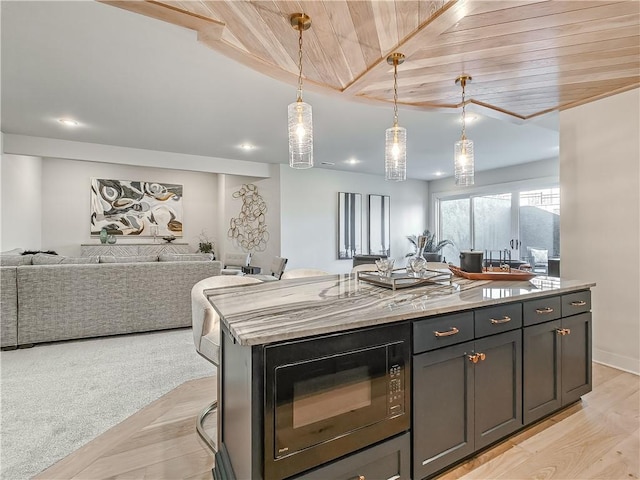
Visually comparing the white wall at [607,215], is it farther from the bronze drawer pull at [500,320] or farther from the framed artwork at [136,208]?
the framed artwork at [136,208]

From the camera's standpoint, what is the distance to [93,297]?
3697 millimetres

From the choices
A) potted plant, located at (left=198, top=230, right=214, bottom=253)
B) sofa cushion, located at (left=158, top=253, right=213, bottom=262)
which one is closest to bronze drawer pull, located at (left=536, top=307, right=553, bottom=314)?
sofa cushion, located at (left=158, top=253, right=213, bottom=262)

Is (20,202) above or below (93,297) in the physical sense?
above

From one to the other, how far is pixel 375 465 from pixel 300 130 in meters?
1.83

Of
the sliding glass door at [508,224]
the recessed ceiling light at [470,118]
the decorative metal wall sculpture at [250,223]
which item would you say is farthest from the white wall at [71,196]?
the sliding glass door at [508,224]

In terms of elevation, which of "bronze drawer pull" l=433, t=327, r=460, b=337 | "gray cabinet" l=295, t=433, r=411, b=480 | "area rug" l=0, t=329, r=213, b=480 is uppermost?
"bronze drawer pull" l=433, t=327, r=460, b=337

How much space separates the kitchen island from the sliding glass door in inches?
162

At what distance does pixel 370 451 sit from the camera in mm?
1273

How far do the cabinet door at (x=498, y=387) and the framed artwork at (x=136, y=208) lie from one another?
299 inches

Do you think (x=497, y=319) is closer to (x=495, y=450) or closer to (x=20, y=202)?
(x=495, y=450)

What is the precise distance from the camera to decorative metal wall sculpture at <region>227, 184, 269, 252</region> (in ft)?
23.0

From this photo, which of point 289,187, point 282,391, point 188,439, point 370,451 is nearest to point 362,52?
point 282,391

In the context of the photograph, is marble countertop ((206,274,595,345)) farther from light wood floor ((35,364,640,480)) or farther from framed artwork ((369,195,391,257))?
framed artwork ((369,195,391,257))

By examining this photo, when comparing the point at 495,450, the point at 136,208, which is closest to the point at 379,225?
the point at 136,208
